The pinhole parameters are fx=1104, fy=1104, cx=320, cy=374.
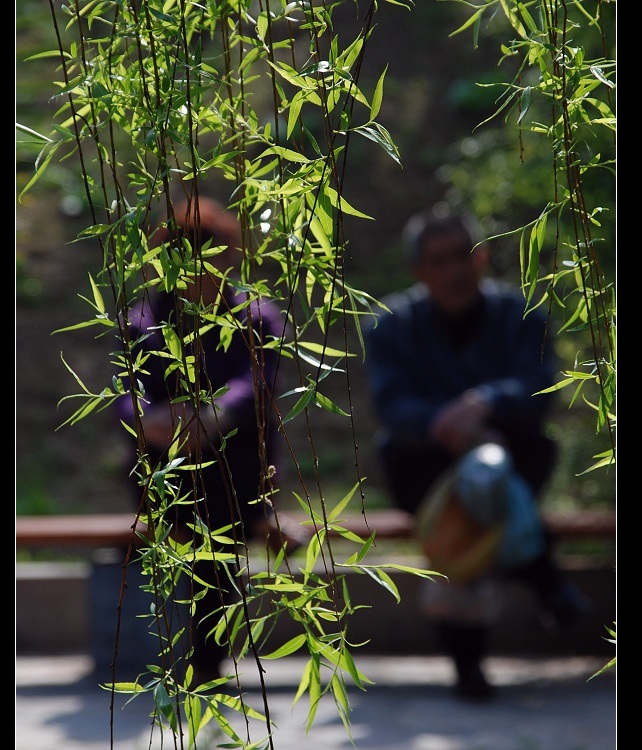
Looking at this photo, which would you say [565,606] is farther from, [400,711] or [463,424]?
[463,424]

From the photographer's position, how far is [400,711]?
358cm

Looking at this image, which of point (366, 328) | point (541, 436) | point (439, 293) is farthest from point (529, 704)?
point (366, 328)

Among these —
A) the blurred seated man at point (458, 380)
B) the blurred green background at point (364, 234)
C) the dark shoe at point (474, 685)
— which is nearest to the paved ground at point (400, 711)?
the dark shoe at point (474, 685)

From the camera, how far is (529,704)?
3.62m

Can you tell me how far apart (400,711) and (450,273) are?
1474 millimetres

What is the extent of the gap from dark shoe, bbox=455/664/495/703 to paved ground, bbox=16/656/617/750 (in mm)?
43

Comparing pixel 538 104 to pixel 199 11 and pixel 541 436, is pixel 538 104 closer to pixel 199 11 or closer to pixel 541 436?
pixel 541 436

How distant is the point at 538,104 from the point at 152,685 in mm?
3756

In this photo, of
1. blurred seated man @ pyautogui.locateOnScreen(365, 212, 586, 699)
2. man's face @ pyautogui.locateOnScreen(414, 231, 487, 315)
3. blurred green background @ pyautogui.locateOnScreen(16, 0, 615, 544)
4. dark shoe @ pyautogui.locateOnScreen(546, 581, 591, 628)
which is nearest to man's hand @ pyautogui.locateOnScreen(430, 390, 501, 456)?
blurred seated man @ pyautogui.locateOnScreen(365, 212, 586, 699)

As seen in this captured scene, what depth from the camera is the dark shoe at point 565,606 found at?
3.86m

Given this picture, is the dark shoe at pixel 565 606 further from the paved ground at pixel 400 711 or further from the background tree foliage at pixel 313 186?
the background tree foliage at pixel 313 186

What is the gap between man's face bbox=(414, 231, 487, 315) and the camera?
12.3 ft

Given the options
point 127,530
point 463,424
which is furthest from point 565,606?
point 127,530

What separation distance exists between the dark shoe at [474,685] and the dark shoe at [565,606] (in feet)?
1.23
